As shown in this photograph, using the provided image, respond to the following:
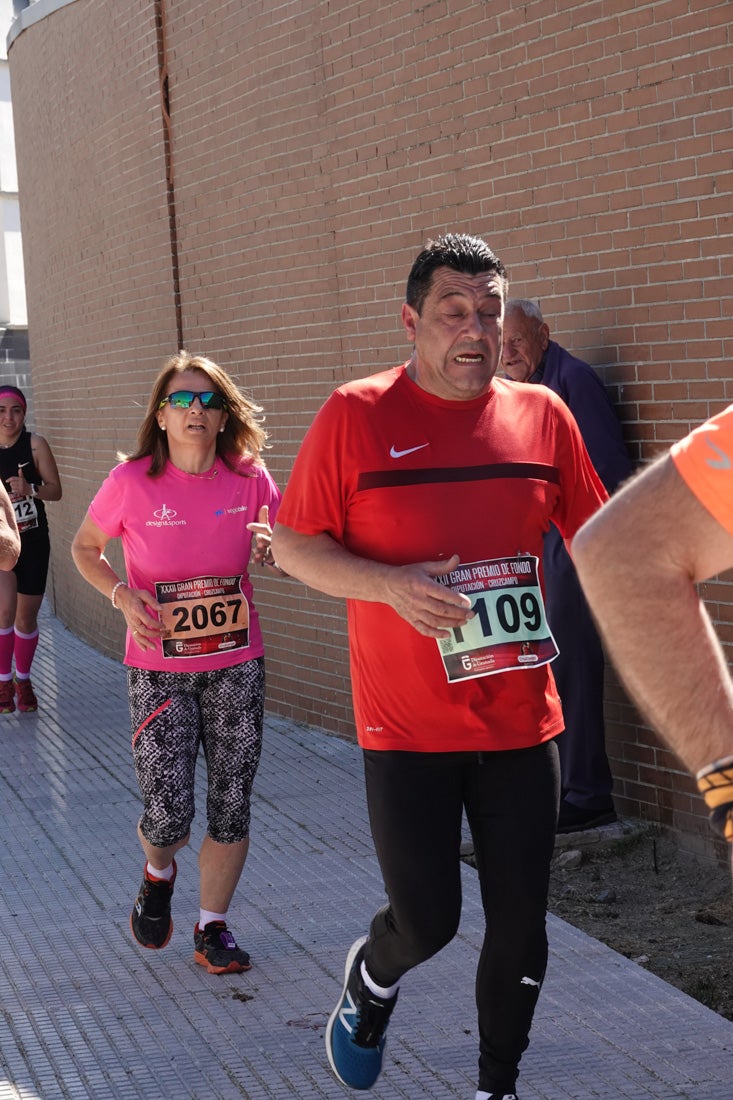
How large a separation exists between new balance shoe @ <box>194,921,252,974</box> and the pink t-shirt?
0.91 m

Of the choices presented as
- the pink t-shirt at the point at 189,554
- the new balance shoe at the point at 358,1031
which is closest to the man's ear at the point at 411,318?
the pink t-shirt at the point at 189,554

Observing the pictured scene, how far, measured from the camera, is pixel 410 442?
12.4 ft

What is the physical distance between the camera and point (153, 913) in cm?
525

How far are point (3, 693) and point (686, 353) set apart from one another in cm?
583

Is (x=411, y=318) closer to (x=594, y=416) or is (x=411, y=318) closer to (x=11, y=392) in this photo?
(x=594, y=416)

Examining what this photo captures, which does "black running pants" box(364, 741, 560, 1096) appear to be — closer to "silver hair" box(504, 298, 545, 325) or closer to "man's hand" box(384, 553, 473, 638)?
"man's hand" box(384, 553, 473, 638)

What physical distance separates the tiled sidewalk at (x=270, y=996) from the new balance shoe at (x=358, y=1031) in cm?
20

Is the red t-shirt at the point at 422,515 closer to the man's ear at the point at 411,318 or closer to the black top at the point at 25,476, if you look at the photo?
the man's ear at the point at 411,318

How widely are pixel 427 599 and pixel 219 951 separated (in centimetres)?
220

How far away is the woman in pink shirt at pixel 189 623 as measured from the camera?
A: 16.6ft

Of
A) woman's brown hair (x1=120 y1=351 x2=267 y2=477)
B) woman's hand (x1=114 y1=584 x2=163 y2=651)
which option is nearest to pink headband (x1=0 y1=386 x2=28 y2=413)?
woman's brown hair (x1=120 y1=351 x2=267 y2=477)

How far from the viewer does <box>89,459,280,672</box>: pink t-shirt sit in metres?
5.07

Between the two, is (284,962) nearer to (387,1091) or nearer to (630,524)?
(387,1091)

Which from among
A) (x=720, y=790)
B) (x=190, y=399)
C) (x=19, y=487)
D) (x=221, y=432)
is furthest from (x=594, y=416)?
(x=19, y=487)
